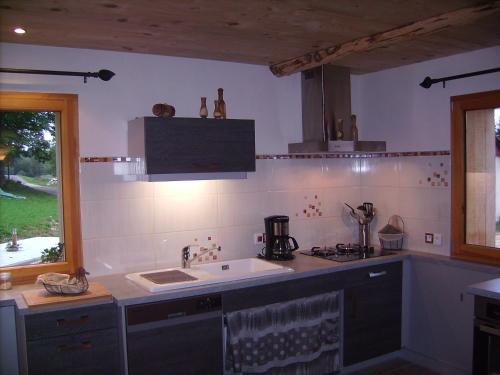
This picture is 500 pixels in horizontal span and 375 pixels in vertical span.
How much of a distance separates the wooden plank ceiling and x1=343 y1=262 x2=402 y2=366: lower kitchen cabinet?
165cm

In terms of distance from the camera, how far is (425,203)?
3906 mm

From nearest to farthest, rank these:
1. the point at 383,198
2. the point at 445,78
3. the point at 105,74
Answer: the point at 105,74
the point at 445,78
the point at 383,198

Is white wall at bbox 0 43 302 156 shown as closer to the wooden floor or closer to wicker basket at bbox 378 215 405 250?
wicker basket at bbox 378 215 405 250

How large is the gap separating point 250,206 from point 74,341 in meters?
1.69

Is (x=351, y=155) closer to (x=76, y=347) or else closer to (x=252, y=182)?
(x=252, y=182)

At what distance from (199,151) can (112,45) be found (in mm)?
866

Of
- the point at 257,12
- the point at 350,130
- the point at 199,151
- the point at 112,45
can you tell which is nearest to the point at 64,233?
the point at 199,151

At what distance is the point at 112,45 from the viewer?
10.1 feet

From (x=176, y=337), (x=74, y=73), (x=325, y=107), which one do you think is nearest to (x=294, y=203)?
(x=325, y=107)

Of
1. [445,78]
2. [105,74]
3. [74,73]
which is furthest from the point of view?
[445,78]

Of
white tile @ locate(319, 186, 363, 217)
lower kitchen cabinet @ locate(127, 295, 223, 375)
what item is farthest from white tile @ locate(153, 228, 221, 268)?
white tile @ locate(319, 186, 363, 217)

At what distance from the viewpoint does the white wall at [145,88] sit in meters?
3.04

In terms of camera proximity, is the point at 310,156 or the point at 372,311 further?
the point at 310,156

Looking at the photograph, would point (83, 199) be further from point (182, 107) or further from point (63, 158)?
point (182, 107)
